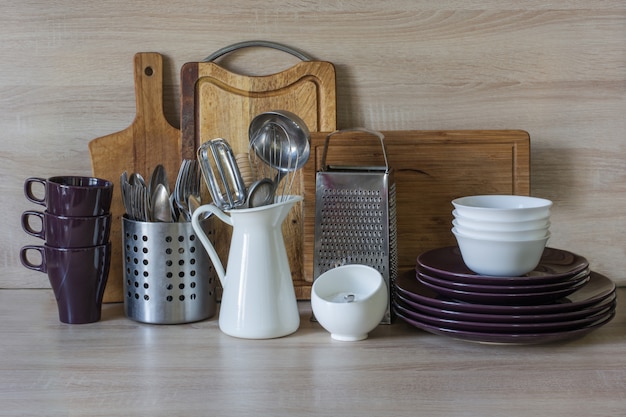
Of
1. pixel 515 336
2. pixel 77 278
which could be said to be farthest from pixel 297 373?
pixel 77 278

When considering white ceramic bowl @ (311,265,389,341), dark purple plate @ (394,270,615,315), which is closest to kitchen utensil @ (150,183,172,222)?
white ceramic bowl @ (311,265,389,341)

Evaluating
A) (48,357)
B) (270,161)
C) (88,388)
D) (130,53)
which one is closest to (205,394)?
(88,388)

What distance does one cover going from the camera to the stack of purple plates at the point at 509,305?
1021 mm

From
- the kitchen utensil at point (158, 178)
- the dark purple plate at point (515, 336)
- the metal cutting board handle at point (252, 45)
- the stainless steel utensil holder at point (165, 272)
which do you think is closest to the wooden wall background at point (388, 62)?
the metal cutting board handle at point (252, 45)

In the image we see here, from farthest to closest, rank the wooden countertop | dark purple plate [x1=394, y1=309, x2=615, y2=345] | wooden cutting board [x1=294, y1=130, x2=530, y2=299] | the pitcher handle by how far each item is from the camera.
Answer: wooden cutting board [x1=294, y1=130, x2=530, y2=299] < the pitcher handle < dark purple plate [x1=394, y1=309, x2=615, y2=345] < the wooden countertop

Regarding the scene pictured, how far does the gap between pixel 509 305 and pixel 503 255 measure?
7 cm

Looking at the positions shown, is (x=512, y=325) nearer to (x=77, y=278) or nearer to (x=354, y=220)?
(x=354, y=220)

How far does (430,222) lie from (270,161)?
0.30m

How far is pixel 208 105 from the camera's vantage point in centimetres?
131

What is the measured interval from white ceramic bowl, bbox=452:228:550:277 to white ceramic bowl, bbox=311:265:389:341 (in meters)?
0.13

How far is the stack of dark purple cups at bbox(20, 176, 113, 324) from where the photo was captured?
3.80 feet

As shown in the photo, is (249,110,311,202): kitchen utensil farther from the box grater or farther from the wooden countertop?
the wooden countertop

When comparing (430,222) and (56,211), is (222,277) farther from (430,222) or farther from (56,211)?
(430,222)

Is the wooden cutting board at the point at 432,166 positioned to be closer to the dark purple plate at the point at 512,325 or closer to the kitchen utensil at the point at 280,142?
the kitchen utensil at the point at 280,142
